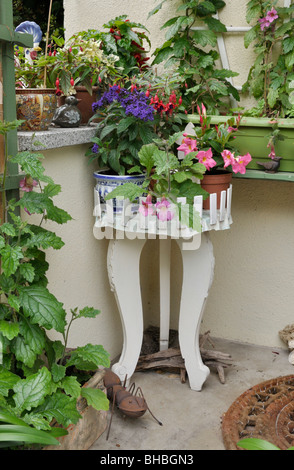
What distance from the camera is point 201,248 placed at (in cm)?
229

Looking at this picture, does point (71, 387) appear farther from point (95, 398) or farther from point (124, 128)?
point (124, 128)

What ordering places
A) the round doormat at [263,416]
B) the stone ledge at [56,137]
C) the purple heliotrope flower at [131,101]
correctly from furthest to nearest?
1. the purple heliotrope flower at [131,101]
2. the round doormat at [263,416]
3. the stone ledge at [56,137]

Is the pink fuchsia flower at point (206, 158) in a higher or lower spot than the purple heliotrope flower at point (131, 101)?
lower

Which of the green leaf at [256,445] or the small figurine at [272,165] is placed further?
the small figurine at [272,165]

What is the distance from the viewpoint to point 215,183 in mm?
2205

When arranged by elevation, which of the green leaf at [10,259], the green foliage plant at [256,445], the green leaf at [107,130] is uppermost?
the green leaf at [107,130]

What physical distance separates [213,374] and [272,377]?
0.27 meters

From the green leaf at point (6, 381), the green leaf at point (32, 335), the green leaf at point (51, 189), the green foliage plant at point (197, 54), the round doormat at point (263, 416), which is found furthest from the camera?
the green foliage plant at point (197, 54)

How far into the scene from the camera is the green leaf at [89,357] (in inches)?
70.0

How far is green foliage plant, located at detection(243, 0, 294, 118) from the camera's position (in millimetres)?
2398

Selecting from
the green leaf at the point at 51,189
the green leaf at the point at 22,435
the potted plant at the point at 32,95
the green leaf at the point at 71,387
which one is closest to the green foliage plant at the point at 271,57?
the potted plant at the point at 32,95

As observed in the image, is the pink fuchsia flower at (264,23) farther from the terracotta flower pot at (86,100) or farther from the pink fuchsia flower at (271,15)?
the terracotta flower pot at (86,100)

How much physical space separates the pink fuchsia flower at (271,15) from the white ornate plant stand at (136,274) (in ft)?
2.67

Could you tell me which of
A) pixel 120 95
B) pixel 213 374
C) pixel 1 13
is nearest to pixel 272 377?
pixel 213 374
